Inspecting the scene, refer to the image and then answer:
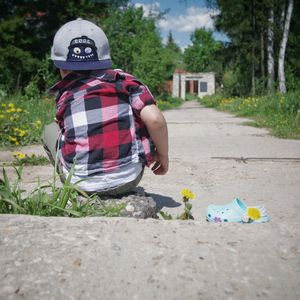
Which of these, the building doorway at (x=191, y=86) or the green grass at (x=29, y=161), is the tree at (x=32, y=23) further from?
the building doorway at (x=191, y=86)

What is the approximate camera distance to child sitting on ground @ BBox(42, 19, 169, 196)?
5.88 ft

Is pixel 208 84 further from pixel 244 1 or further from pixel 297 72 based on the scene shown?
pixel 244 1

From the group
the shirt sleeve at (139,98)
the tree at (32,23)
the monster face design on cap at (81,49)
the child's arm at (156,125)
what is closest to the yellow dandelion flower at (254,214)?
the child's arm at (156,125)

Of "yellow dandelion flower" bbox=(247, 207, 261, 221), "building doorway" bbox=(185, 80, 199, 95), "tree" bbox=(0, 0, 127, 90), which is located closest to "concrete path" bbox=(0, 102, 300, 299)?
"yellow dandelion flower" bbox=(247, 207, 261, 221)

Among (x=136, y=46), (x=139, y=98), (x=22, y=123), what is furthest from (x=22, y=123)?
(x=136, y=46)

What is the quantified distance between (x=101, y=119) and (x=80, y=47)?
352 millimetres

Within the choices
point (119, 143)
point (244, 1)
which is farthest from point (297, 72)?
point (119, 143)

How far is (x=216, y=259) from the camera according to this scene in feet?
3.68

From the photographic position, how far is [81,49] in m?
1.77

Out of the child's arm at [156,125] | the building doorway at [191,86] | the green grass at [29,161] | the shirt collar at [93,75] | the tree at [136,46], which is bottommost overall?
the building doorway at [191,86]

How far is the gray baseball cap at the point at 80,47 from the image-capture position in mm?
1776

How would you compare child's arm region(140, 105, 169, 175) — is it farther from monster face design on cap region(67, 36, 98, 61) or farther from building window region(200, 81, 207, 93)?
building window region(200, 81, 207, 93)

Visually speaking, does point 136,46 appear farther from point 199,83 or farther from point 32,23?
point 199,83

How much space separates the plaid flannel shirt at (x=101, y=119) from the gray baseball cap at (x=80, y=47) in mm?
83
